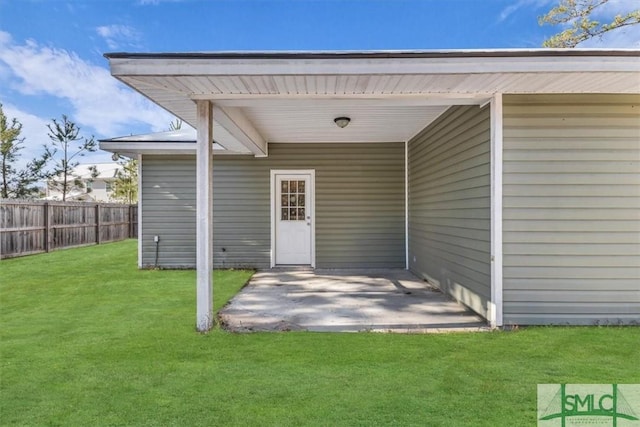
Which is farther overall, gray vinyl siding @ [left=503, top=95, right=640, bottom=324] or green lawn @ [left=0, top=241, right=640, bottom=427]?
gray vinyl siding @ [left=503, top=95, right=640, bottom=324]

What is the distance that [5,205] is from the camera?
865cm

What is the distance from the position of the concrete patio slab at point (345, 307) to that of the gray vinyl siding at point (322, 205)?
1.02m

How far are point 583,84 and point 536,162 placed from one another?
74cm

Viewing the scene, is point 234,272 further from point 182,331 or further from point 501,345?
point 501,345

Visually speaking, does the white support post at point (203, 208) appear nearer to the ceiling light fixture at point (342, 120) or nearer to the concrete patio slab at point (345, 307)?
the concrete patio slab at point (345, 307)

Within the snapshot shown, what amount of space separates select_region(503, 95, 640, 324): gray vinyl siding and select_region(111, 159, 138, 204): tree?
17.7 meters

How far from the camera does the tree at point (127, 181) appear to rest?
1786cm

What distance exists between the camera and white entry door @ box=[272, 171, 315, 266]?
286 inches

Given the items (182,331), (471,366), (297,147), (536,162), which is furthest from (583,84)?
(297,147)

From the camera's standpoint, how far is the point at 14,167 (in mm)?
14289

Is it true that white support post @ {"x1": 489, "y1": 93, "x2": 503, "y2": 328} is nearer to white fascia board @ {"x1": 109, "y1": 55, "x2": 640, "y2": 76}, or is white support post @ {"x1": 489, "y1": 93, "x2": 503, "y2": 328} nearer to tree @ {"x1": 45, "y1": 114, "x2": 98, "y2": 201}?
white fascia board @ {"x1": 109, "y1": 55, "x2": 640, "y2": 76}

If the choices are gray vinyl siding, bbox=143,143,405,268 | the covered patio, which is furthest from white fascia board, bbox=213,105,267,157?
gray vinyl siding, bbox=143,143,405,268

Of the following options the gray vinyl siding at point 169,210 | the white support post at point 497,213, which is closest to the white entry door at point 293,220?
the gray vinyl siding at point 169,210

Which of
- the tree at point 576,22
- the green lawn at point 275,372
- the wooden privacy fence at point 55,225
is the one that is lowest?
the green lawn at point 275,372
